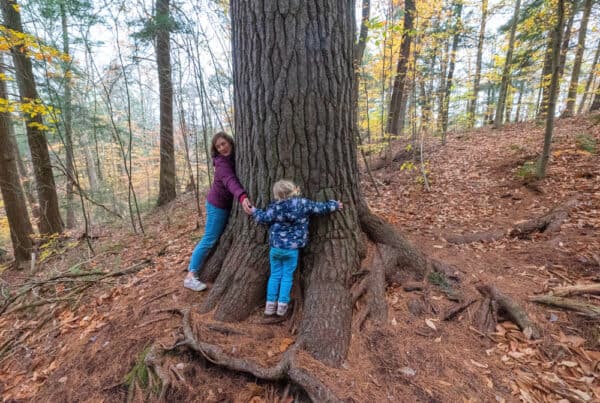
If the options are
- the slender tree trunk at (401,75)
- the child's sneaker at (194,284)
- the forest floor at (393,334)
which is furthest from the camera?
the slender tree trunk at (401,75)

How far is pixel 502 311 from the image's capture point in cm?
260

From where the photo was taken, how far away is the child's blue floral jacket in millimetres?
2561

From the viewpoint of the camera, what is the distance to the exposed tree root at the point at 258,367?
192 cm

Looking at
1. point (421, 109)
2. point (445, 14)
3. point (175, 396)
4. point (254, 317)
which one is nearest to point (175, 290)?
point (254, 317)

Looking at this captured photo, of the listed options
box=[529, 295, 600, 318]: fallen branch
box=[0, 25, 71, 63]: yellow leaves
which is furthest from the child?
box=[0, 25, 71, 63]: yellow leaves

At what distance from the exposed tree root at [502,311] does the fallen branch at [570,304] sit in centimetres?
27

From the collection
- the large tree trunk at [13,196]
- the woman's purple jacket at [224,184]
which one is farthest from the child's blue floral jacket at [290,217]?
the large tree trunk at [13,196]

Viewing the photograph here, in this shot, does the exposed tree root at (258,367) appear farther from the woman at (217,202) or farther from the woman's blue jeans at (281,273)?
the woman at (217,202)

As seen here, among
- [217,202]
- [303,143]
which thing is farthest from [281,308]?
[303,143]

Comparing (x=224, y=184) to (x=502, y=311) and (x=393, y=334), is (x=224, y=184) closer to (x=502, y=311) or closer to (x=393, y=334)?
(x=393, y=334)

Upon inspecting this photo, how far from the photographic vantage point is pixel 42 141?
24.3 ft

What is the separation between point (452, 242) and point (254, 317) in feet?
10.0

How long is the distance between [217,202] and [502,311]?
324 cm

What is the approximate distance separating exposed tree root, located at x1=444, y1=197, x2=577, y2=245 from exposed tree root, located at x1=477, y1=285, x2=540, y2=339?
1323 mm
